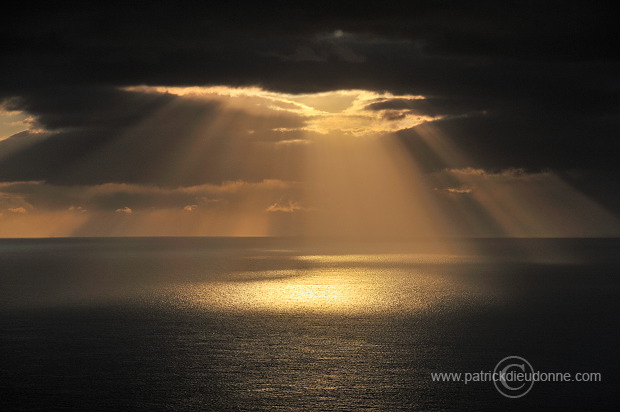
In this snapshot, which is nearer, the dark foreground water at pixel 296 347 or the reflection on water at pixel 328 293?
the dark foreground water at pixel 296 347

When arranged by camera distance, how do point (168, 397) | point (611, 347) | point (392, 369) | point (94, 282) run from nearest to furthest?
point (168, 397) < point (392, 369) < point (611, 347) < point (94, 282)

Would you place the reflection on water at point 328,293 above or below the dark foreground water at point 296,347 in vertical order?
above

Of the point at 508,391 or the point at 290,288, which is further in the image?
the point at 290,288

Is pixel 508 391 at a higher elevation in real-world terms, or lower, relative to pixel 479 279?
lower

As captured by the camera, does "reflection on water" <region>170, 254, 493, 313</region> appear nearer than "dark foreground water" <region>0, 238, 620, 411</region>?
No

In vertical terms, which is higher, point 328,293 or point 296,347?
point 328,293

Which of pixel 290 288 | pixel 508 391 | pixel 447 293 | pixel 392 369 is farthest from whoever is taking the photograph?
pixel 290 288

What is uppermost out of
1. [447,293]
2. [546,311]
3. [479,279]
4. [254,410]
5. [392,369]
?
[479,279]

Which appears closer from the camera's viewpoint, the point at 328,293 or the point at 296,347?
the point at 296,347

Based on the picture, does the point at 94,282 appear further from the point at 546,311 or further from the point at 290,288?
the point at 546,311

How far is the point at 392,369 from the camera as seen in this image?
2452 inches

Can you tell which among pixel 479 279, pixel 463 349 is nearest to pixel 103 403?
pixel 463 349

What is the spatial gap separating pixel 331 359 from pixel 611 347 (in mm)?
32409

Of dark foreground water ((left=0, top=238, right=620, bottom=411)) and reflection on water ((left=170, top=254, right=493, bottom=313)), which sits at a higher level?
reflection on water ((left=170, top=254, right=493, bottom=313))
